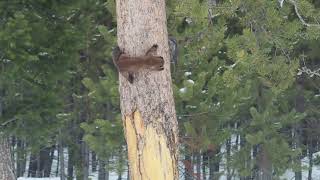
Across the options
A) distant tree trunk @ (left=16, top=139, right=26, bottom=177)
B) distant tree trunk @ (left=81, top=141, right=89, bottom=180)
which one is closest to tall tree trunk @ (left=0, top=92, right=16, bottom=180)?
distant tree trunk @ (left=16, top=139, right=26, bottom=177)

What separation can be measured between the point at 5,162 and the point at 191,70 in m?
3.58

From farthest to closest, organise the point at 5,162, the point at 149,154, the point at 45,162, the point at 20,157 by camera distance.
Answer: the point at 45,162 < the point at 20,157 < the point at 5,162 < the point at 149,154

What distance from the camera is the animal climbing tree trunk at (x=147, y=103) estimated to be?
405 cm

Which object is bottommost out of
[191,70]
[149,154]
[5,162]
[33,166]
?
[149,154]

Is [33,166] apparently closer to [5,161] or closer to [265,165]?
[265,165]

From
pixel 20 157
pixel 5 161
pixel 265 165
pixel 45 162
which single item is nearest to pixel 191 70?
pixel 5 161

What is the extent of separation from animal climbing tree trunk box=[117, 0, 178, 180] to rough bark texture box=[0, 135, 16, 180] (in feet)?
18.6

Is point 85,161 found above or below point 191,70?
below

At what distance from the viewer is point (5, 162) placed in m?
9.38

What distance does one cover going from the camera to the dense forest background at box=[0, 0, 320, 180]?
618 centimetres

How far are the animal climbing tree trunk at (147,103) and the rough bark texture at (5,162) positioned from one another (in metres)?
5.67

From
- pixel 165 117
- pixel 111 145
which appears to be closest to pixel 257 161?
pixel 111 145

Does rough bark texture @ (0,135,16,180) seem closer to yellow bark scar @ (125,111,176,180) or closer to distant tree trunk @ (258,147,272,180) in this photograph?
yellow bark scar @ (125,111,176,180)

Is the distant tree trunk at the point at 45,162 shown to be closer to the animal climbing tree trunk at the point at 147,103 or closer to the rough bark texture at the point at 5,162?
the rough bark texture at the point at 5,162
